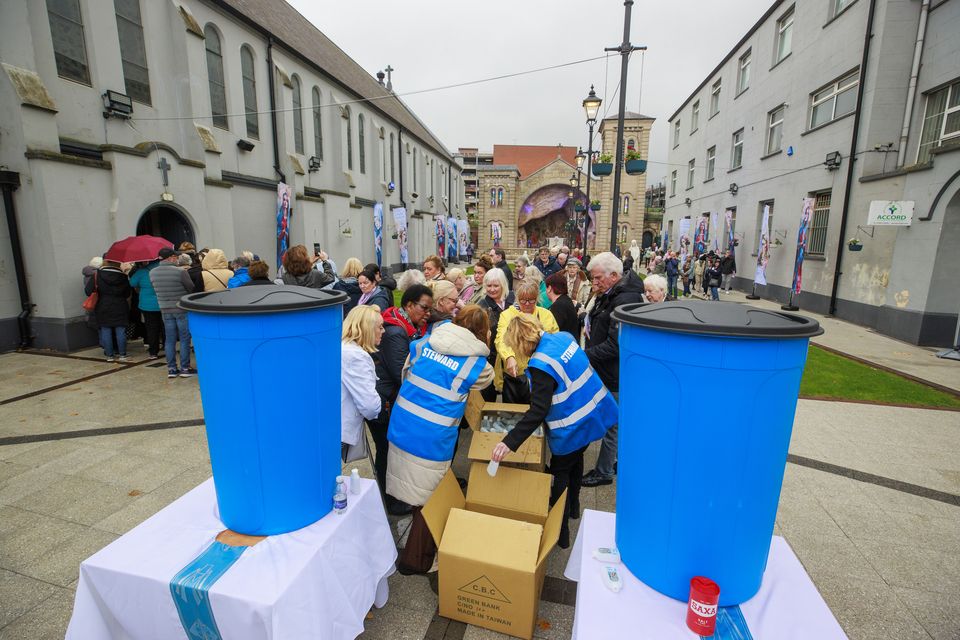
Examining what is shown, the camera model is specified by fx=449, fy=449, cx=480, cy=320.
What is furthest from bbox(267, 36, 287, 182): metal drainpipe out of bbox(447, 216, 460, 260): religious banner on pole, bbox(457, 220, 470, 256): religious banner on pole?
bbox(457, 220, 470, 256): religious banner on pole

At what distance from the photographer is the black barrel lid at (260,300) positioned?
1.81 m

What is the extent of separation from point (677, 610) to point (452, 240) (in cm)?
3574

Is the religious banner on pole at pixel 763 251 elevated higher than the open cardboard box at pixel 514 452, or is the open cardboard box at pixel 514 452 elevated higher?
the religious banner on pole at pixel 763 251

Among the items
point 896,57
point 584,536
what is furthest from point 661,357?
point 896,57

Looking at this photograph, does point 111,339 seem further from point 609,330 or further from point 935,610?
point 935,610

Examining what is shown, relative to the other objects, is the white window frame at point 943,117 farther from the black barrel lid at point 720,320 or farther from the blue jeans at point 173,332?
the blue jeans at point 173,332

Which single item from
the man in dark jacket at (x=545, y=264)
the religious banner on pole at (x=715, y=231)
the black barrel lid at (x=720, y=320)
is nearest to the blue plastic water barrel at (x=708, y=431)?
the black barrel lid at (x=720, y=320)

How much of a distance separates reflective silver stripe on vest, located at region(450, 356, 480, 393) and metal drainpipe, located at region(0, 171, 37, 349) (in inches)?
373

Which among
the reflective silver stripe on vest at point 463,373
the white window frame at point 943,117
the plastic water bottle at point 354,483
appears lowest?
the plastic water bottle at point 354,483

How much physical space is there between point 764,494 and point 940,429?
616 cm

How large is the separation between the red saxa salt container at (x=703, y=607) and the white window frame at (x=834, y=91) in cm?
1556

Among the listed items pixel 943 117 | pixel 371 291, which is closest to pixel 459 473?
pixel 371 291

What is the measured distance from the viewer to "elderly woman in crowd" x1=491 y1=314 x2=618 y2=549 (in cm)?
286

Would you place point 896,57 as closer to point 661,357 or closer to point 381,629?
point 661,357
